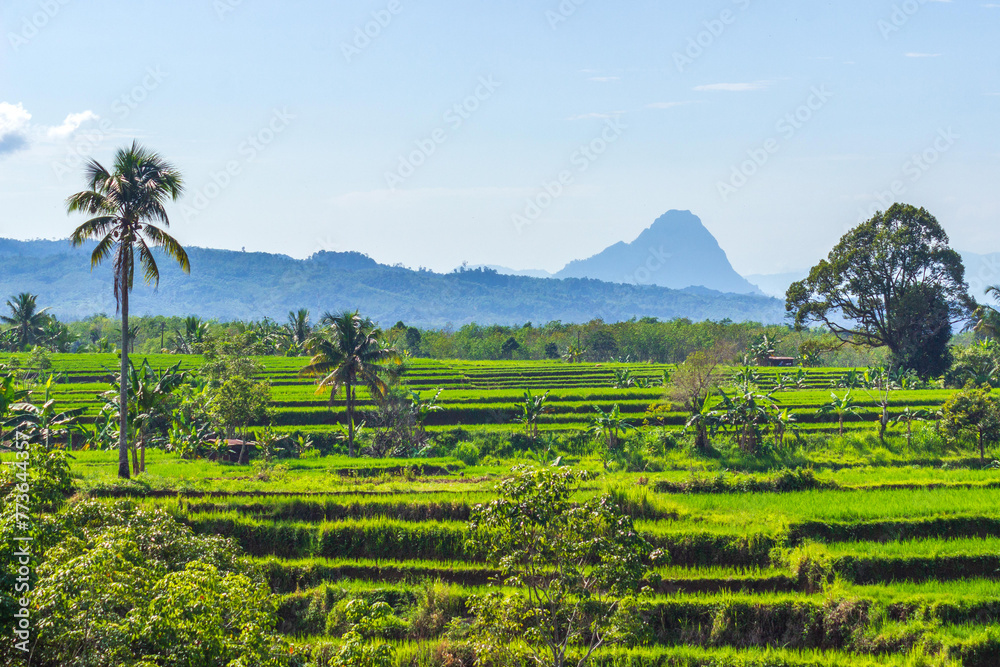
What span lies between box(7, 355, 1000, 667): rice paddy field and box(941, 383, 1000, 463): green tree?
25.5 ft

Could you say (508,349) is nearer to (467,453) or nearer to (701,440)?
(467,453)

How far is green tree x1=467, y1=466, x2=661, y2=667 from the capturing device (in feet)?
38.8

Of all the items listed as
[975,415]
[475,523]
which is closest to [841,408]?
[975,415]

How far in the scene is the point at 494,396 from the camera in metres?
50.3

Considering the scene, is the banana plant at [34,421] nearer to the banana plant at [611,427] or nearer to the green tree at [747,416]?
the banana plant at [611,427]

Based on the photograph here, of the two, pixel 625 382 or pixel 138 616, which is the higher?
pixel 625 382

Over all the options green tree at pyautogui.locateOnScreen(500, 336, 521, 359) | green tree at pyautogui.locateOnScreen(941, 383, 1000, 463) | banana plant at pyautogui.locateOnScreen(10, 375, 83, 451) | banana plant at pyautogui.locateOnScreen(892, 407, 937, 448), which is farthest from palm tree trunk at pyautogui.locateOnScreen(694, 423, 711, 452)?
green tree at pyautogui.locateOnScreen(500, 336, 521, 359)

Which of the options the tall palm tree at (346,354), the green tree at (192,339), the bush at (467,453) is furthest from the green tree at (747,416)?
the green tree at (192,339)

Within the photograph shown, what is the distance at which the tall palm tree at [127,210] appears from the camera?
22109mm

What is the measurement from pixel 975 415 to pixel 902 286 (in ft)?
81.1

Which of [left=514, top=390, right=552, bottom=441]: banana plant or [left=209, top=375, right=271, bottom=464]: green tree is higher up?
[left=209, top=375, right=271, bottom=464]: green tree

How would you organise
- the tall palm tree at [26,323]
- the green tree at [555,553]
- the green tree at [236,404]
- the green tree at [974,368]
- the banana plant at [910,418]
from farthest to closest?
the tall palm tree at [26,323], the green tree at [974,368], the banana plant at [910,418], the green tree at [236,404], the green tree at [555,553]

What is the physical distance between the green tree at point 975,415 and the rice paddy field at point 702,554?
7770mm

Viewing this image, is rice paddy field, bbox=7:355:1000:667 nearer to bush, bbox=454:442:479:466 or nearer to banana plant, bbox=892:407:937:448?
bush, bbox=454:442:479:466
